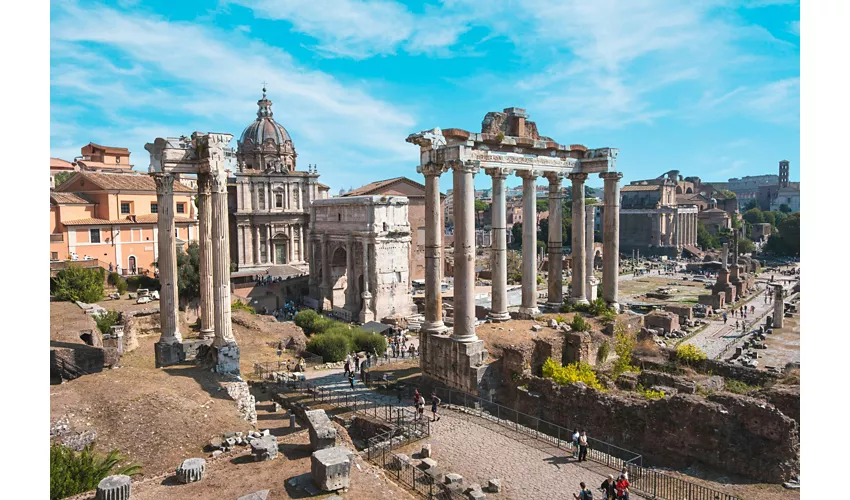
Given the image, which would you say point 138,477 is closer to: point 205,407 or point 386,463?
point 205,407

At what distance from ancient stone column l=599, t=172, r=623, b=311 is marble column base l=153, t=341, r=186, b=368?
14.6 meters

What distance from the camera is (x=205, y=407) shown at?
13914 mm

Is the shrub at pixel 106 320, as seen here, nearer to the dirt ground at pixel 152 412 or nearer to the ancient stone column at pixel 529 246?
the dirt ground at pixel 152 412

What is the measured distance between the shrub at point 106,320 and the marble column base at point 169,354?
5778 millimetres

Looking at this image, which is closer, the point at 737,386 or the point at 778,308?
the point at 737,386

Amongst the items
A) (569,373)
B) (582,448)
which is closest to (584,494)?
(582,448)

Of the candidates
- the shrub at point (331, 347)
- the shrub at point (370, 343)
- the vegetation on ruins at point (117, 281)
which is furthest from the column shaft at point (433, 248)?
the vegetation on ruins at point (117, 281)

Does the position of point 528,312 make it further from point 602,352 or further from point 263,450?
point 263,450

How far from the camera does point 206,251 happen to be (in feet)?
59.8

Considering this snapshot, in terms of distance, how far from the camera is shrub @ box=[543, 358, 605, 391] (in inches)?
619

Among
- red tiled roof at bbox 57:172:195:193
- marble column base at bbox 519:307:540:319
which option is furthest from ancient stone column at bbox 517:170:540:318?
red tiled roof at bbox 57:172:195:193

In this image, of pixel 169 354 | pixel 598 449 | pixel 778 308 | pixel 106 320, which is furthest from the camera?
pixel 778 308

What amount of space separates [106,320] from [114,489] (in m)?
16.3

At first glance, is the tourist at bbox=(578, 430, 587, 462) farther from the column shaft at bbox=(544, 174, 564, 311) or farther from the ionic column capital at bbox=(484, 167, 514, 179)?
the column shaft at bbox=(544, 174, 564, 311)
